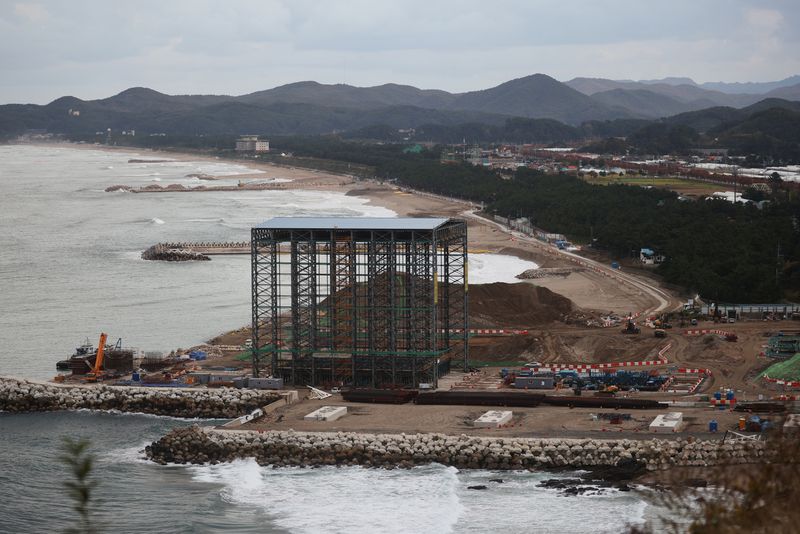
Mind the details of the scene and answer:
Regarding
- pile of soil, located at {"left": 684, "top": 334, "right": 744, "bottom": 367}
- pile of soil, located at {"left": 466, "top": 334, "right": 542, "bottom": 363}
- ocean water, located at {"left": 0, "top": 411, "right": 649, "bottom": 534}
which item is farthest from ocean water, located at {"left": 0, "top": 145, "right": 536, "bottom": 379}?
pile of soil, located at {"left": 684, "top": 334, "right": 744, "bottom": 367}

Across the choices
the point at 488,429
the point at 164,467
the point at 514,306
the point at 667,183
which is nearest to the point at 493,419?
the point at 488,429

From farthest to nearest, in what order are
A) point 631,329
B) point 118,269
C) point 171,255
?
1. point 171,255
2. point 118,269
3. point 631,329

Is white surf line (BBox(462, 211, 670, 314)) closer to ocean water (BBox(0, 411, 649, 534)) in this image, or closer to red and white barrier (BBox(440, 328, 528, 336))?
red and white barrier (BBox(440, 328, 528, 336))

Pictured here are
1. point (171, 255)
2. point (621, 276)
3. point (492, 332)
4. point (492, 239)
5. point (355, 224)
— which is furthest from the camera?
point (492, 239)

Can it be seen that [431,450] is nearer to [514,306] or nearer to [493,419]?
[493,419]

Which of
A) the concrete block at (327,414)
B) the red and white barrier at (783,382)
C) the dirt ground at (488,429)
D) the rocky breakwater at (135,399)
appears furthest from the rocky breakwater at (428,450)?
the red and white barrier at (783,382)

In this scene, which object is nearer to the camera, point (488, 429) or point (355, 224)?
point (488, 429)
